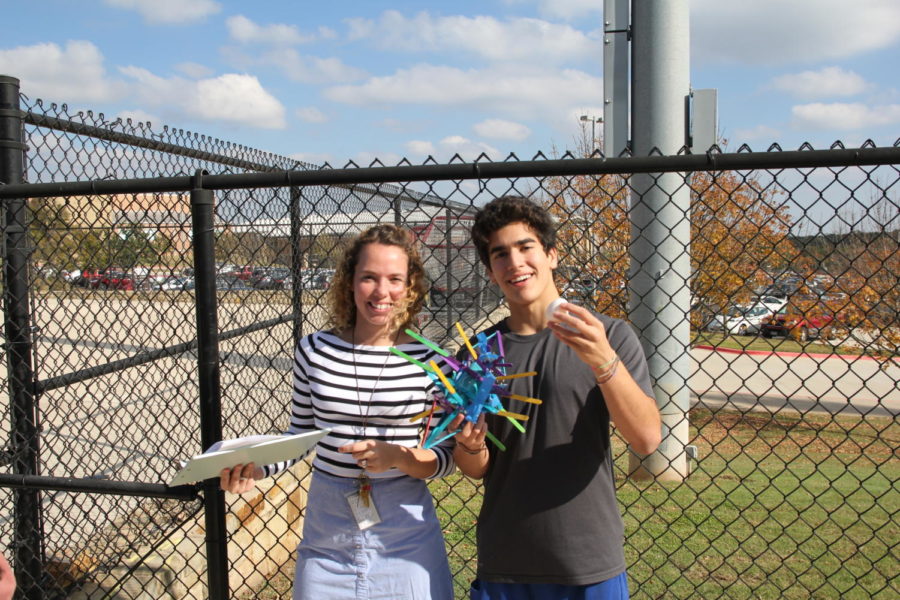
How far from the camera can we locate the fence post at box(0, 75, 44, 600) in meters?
3.11

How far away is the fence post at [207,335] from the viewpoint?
2.50 meters

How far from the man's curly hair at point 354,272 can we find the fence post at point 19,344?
1762 mm

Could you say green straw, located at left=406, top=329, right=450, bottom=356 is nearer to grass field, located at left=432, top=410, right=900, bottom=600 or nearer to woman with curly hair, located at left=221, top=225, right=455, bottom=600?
woman with curly hair, located at left=221, top=225, right=455, bottom=600

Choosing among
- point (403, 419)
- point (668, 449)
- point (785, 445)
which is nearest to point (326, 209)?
point (668, 449)

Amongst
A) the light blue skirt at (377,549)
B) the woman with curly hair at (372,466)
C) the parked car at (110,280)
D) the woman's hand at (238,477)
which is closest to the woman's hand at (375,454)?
the woman with curly hair at (372,466)

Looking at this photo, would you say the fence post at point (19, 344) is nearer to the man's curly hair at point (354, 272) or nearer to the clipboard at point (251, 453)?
the clipboard at point (251, 453)

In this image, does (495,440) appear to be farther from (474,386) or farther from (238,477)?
(238,477)

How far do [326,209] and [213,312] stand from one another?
13.9 ft

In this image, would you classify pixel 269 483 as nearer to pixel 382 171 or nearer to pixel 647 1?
pixel 382 171

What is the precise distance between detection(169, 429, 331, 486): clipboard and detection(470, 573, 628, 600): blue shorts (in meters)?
0.63

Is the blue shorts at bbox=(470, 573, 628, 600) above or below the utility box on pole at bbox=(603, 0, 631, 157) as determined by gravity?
below

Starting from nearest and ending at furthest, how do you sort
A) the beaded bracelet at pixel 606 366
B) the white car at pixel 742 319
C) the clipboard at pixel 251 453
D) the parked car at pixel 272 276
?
the beaded bracelet at pixel 606 366
the clipboard at pixel 251 453
the white car at pixel 742 319
the parked car at pixel 272 276

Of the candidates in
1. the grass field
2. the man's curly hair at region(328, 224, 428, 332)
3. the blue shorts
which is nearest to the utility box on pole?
the grass field

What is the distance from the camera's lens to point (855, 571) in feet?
12.1
